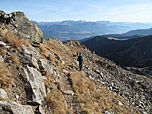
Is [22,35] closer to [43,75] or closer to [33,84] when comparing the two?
[43,75]

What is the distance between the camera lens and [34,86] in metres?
8.46

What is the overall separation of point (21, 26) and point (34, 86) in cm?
775

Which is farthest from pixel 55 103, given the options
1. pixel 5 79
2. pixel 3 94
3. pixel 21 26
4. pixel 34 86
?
pixel 21 26

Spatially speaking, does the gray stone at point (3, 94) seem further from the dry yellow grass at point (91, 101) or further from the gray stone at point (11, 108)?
the dry yellow grass at point (91, 101)

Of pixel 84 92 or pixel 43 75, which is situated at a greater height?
pixel 43 75

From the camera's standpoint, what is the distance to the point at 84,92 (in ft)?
39.9

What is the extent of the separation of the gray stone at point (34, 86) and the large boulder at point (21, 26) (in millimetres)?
5300

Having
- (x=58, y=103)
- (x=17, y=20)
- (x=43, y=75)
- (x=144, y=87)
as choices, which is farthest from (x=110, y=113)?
(x=144, y=87)

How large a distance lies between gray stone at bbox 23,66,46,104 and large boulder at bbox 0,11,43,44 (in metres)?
5.30

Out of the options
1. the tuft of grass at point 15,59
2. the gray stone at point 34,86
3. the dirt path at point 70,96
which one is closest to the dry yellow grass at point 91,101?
the dirt path at point 70,96

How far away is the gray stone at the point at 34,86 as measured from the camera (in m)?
7.86

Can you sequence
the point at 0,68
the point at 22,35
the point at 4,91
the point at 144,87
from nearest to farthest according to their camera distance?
the point at 4,91, the point at 0,68, the point at 22,35, the point at 144,87

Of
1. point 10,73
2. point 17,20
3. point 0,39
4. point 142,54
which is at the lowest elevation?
point 142,54

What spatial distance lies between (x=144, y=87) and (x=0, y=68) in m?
28.0
